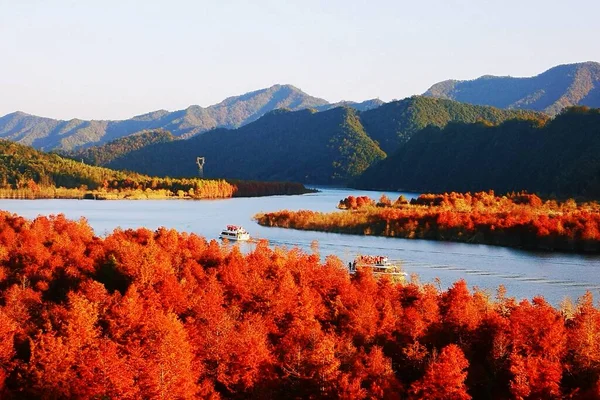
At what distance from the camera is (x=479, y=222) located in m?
58.3

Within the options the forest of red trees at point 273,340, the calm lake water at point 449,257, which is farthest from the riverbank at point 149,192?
the forest of red trees at point 273,340

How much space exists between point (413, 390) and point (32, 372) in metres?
9.03

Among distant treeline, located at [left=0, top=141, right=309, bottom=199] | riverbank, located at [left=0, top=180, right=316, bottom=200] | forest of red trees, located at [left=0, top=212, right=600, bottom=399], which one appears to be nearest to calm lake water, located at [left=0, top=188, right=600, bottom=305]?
forest of red trees, located at [left=0, top=212, right=600, bottom=399]

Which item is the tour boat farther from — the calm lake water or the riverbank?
the riverbank

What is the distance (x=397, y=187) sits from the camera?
5482 inches

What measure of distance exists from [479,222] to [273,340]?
38.3 meters

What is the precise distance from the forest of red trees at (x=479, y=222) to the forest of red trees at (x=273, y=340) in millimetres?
27391

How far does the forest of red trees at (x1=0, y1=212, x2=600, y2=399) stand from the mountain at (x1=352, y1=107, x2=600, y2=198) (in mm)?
64045

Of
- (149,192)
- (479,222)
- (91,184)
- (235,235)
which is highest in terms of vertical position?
(91,184)

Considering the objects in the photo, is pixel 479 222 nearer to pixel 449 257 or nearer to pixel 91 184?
pixel 449 257

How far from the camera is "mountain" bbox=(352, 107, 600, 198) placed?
95787 millimetres

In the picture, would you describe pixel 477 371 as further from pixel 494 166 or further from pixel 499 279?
pixel 494 166

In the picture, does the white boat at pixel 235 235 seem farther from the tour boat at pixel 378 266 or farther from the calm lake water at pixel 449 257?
the tour boat at pixel 378 266

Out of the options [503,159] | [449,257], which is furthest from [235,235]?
[503,159]
